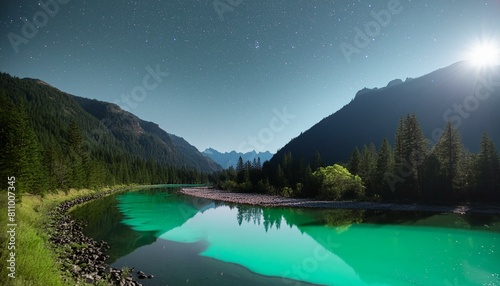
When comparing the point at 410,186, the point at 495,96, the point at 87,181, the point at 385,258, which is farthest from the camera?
the point at 495,96

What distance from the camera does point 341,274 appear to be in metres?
17.3

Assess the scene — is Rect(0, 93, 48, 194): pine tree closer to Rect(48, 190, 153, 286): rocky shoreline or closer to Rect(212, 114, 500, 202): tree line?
Rect(48, 190, 153, 286): rocky shoreline

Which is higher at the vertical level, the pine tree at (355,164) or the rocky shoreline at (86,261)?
the pine tree at (355,164)

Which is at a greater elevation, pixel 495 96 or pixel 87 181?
pixel 495 96

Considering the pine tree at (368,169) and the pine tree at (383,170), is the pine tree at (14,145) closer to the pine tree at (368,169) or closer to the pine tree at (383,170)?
the pine tree at (383,170)

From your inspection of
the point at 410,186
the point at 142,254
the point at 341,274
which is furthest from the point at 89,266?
the point at 410,186

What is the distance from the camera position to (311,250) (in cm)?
2319

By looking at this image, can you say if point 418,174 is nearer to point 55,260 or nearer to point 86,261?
point 86,261

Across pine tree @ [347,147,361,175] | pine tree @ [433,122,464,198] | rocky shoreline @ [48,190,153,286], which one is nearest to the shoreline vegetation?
rocky shoreline @ [48,190,153,286]

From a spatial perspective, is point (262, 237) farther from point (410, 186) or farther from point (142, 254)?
point (410, 186)

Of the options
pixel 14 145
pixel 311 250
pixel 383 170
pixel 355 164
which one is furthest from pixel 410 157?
pixel 14 145

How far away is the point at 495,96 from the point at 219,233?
817ft

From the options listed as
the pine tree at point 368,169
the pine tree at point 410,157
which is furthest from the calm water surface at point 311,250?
the pine tree at point 368,169

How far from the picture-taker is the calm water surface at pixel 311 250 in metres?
16.6
